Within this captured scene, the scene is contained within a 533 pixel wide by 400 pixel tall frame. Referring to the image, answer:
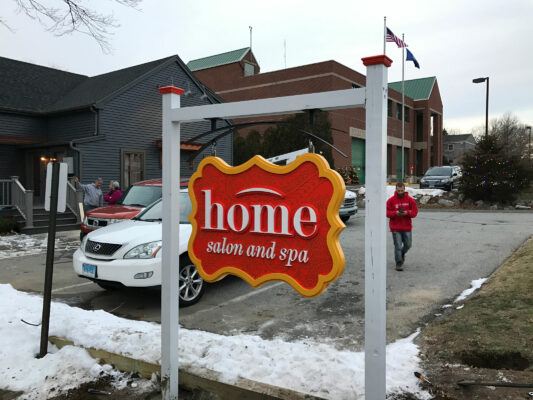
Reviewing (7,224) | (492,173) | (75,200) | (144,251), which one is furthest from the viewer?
(492,173)

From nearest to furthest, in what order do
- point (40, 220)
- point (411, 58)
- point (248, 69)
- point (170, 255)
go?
point (170, 255) < point (40, 220) < point (411, 58) < point (248, 69)

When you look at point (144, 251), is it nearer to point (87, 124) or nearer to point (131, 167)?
point (87, 124)

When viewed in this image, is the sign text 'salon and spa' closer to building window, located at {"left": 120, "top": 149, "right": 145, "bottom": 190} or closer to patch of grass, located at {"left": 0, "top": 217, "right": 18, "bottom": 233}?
patch of grass, located at {"left": 0, "top": 217, "right": 18, "bottom": 233}

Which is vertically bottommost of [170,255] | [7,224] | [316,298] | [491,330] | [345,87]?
[316,298]

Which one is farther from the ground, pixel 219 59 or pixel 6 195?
pixel 219 59

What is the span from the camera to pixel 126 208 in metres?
9.86

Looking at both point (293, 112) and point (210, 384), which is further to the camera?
point (210, 384)

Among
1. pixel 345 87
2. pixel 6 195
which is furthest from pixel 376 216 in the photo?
pixel 345 87

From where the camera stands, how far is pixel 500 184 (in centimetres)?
1912

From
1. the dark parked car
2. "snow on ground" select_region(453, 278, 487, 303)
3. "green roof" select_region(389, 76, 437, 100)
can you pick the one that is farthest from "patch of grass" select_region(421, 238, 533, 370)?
"green roof" select_region(389, 76, 437, 100)

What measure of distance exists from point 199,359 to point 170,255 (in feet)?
3.23

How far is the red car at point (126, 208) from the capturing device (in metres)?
9.45

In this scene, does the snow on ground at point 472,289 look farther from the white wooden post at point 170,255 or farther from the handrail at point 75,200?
the handrail at point 75,200

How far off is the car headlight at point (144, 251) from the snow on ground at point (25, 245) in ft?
19.7
